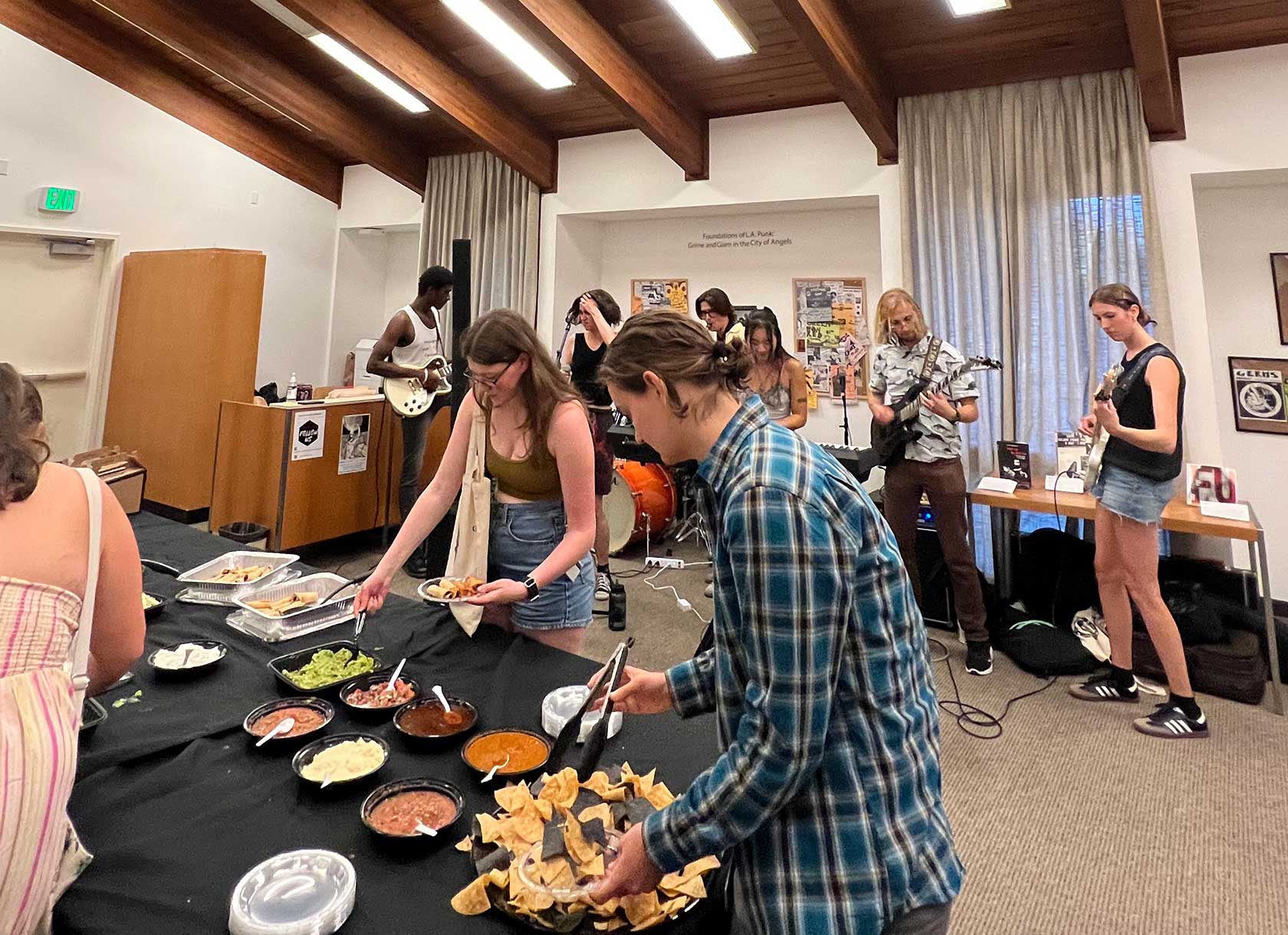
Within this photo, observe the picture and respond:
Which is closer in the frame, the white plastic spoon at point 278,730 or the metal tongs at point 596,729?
the metal tongs at point 596,729

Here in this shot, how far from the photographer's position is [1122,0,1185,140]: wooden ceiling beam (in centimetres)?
289

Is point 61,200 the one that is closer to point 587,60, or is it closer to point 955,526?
point 587,60

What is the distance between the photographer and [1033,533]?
340cm

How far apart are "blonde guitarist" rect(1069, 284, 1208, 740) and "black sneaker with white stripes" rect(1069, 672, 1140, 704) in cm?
15

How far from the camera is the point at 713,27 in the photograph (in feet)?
11.5

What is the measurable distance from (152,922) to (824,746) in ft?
2.53

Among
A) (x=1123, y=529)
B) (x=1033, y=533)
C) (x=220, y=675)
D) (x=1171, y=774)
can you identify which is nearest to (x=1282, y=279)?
(x=1033, y=533)

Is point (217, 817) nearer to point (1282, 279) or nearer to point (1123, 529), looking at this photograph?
point (1123, 529)

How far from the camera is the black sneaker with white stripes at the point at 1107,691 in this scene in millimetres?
2732

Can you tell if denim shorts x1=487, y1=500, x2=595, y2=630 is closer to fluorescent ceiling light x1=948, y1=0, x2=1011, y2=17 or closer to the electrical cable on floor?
the electrical cable on floor

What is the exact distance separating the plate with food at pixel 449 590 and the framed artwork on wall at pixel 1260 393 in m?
4.20

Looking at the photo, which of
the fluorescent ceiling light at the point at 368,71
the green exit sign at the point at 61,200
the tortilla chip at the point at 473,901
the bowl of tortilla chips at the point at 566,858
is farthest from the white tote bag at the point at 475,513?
the green exit sign at the point at 61,200

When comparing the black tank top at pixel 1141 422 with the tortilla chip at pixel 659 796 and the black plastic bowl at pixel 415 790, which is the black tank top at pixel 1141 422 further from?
the black plastic bowl at pixel 415 790

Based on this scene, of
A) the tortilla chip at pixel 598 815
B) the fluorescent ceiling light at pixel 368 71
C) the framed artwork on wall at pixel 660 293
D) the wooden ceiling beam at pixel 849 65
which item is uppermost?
the fluorescent ceiling light at pixel 368 71
